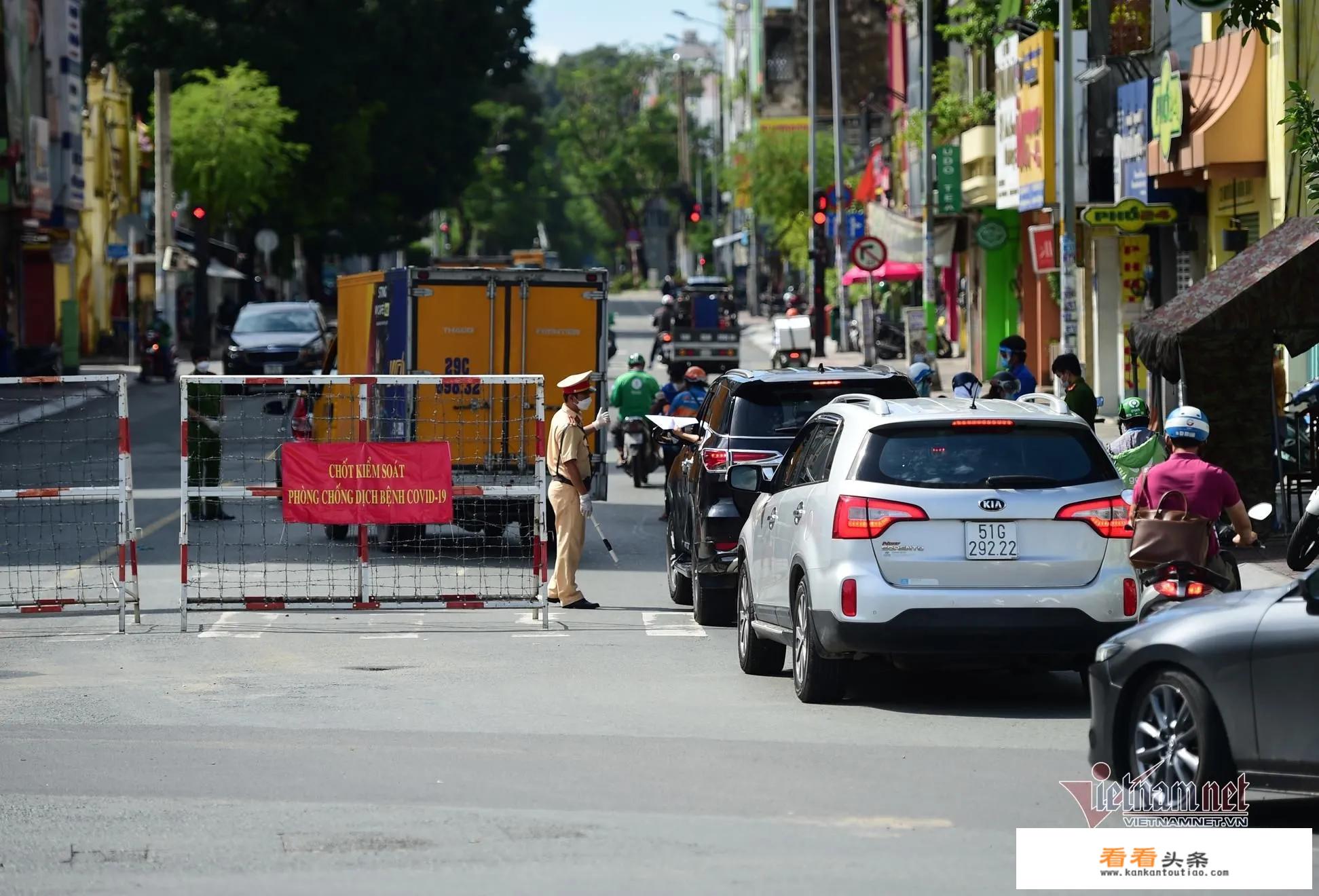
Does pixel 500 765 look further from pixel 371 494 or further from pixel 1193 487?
pixel 371 494

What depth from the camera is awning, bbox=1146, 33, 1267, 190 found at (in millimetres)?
24859

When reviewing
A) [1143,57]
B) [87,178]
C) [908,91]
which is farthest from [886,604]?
[87,178]

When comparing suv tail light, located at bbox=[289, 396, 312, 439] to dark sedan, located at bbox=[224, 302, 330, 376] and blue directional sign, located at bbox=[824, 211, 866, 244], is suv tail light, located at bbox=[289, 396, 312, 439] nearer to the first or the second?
dark sedan, located at bbox=[224, 302, 330, 376]

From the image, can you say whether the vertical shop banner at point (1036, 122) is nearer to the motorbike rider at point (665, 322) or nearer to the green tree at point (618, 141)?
the motorbike rider at point (665, 322)

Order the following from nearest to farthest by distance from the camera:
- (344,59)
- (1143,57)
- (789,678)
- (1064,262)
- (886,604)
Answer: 1. (886,604)
2. (789,678)
3. (1064,262)
4. (1143,57)
5. (344,59)

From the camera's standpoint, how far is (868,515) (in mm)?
11172

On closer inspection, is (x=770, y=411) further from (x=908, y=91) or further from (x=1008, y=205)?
(x=908, y=91)

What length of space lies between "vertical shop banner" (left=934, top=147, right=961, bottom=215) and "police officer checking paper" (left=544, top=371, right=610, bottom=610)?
28.8 meters

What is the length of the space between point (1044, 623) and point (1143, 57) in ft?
70.3

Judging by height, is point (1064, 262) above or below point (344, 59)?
below

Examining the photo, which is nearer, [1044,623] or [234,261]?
[1044,623]

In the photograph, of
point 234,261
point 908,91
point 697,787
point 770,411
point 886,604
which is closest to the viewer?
point 697,787

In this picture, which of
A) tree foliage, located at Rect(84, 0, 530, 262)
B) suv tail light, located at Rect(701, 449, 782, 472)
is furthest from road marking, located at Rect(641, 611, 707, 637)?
tree foliage, located at Rect(84, 0, 530, 262)

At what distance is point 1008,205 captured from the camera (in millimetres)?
39219
